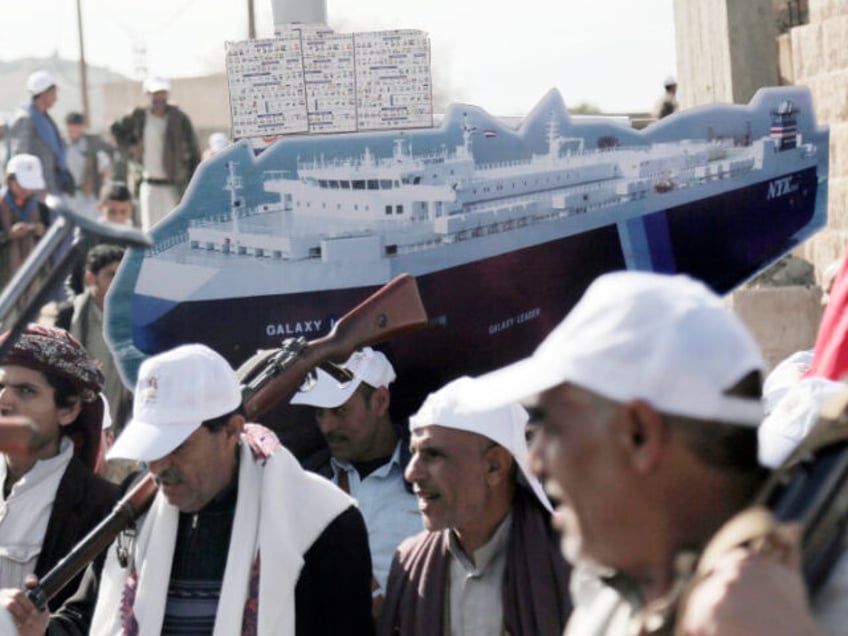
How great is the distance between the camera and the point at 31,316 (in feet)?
7.08

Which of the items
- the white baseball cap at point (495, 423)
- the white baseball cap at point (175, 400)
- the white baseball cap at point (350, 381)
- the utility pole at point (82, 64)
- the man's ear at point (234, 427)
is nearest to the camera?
the white baseball cap at point (175, 400)

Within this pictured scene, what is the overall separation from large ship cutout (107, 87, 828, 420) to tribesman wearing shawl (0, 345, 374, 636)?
4.98 ft

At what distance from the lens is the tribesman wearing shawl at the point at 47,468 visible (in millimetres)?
4531

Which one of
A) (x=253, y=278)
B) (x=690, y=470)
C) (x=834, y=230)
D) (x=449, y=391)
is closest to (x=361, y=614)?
(x=449, y=391)

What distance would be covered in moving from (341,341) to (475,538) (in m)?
0.71

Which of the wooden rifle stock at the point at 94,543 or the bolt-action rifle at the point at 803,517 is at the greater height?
the bolt-action rifle at the point at 803,517

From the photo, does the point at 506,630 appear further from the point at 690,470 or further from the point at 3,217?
the point at 3,217

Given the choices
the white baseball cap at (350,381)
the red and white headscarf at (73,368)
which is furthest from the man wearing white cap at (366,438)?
the red and white headscarf at (73,368)

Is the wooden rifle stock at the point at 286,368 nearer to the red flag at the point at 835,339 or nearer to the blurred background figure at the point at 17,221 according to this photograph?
the red flag at the point at 835,339

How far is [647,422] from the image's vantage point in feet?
5.92

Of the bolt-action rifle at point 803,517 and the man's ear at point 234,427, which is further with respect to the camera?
the man's ear at point 234,427

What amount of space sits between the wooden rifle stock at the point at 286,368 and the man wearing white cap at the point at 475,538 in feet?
1.22

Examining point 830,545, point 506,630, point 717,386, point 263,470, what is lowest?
point 506,630

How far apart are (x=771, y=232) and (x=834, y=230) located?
200 cm
